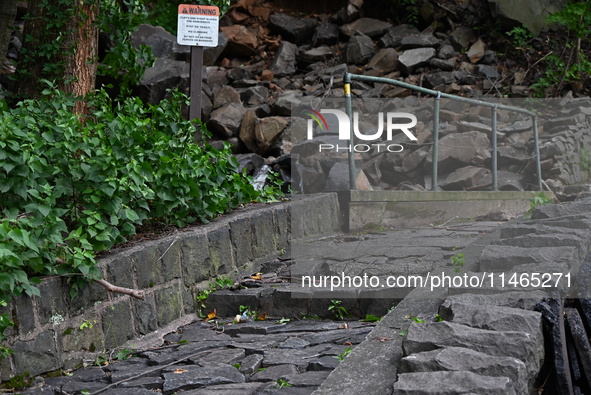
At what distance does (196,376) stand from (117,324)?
2.59ft

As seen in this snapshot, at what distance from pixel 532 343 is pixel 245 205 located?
140 inches

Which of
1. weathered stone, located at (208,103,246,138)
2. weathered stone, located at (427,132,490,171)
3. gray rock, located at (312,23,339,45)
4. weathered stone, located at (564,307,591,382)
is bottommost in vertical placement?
weathered stone, located at (564,307,591,382)

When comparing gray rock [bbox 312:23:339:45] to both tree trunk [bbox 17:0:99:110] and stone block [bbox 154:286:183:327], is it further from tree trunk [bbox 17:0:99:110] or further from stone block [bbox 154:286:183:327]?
stone block [bbox 154:286:183:327]

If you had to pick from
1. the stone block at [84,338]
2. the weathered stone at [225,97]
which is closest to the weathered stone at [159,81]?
the weathered stone at [225,97]

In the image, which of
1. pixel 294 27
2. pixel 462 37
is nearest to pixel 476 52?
pixel 462 37

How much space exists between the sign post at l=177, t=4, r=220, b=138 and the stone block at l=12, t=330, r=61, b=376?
10.7 ft

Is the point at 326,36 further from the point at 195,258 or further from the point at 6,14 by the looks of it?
the point at 195,258

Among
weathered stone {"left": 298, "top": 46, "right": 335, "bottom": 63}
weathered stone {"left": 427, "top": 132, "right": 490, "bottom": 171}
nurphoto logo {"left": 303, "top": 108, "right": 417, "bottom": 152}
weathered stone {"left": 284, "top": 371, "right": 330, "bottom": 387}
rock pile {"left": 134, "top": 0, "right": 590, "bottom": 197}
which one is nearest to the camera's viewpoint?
weathered stone {"left": 284, "top": 371, "right": 330, "bottom": 387}

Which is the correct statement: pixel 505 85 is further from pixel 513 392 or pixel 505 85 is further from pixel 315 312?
pixel 513 392

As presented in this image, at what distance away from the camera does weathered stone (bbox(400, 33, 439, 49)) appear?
13180 mm

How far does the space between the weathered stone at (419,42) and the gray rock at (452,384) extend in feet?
38.9

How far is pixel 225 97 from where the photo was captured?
10.8 meters

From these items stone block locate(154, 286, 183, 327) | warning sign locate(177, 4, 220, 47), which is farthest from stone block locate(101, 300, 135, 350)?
warning sign locate(177, 4, 220, 47)

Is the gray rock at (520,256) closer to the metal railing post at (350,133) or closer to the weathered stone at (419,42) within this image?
the metal railing post at (350,133)
